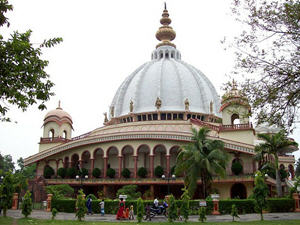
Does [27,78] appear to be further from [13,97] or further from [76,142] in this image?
[76,142]

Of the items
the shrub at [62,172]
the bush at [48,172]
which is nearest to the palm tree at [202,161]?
the shrub at [62,172]

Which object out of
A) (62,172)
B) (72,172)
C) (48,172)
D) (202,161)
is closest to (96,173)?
(72,172)

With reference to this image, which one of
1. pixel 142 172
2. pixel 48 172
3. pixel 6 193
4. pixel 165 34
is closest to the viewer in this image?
pixel 6 193

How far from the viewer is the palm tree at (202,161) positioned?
25.8m

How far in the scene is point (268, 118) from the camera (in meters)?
13.5

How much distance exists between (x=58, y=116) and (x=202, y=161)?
1048 inches

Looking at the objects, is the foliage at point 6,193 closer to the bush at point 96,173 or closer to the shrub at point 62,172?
the bush at point 96,173

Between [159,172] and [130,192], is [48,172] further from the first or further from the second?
[159,172]

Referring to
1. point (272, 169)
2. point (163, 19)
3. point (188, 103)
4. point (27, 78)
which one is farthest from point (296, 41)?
point (163, 19)

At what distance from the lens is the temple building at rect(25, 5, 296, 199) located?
33.9m

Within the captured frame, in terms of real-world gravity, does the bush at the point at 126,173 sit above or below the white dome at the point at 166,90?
below

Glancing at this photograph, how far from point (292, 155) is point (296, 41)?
4169 cm

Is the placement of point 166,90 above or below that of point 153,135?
above

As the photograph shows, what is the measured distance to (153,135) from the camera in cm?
3616
